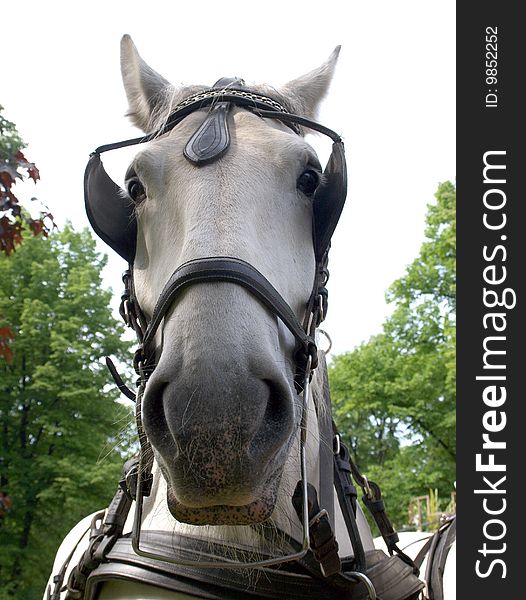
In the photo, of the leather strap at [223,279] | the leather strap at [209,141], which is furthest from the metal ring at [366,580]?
the leather strap at [209,141]

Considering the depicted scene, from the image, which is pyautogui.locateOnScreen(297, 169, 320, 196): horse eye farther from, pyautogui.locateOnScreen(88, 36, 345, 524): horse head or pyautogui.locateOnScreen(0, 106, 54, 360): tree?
pyautogui.locateOnScreen(0, 106, 54, 360): tree

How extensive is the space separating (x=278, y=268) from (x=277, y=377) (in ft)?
1.49

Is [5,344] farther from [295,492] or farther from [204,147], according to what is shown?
[295,492]

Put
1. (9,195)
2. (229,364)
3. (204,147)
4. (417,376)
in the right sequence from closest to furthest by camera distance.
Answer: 1. (229,364)
2. (204,147)
3. (9,195)
4. (417,376)

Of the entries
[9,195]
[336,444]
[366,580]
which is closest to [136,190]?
[336,444]

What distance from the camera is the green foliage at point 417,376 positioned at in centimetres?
1530

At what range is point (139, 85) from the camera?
3018mm

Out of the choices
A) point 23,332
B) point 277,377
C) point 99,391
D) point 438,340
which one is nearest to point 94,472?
point 99,391

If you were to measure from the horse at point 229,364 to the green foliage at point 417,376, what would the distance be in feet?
39.1

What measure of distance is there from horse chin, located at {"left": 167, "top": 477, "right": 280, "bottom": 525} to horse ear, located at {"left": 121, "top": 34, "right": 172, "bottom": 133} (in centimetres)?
178

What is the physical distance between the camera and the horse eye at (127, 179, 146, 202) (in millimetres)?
2404

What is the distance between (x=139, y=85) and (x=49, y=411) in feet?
46.5

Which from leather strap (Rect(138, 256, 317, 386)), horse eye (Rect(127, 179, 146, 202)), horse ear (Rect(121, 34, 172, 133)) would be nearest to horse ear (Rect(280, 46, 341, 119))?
horse ear (Rect(121, 34, 172, 133))

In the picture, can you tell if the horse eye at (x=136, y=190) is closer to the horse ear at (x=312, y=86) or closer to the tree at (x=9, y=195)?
the horse ear at (x=312, y=86)
